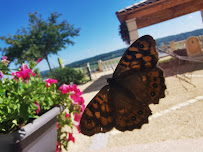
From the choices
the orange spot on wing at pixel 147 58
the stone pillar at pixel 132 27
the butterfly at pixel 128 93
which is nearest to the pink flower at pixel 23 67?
the butterfly at pixel 128 93

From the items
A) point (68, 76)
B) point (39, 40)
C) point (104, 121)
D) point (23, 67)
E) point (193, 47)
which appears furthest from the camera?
point (39, 40)

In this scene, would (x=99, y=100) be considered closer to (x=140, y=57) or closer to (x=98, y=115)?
(x=98, y=115)

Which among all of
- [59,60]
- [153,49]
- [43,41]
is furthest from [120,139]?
[43,41]

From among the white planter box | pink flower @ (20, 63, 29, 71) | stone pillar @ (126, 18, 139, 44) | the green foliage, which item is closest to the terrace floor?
the white planter box

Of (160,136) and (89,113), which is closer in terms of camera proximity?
(89,113)

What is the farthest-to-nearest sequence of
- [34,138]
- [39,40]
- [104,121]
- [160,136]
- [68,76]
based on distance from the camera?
[39,40]
[68,76]
[160,136]
[34,138]
[104,121]

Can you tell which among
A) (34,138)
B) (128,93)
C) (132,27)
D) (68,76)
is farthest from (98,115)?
(68,76)

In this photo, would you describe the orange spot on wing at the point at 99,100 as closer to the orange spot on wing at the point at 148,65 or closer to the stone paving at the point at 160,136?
the orange spot on wing at the point at 148,65
